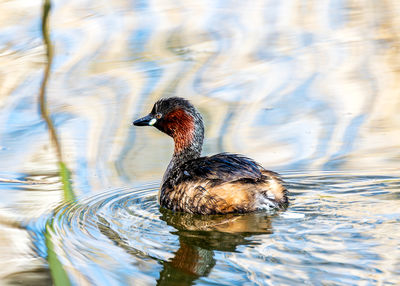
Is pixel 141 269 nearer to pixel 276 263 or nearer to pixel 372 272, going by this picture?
pixel 276 263

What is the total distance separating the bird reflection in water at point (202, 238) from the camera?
4.41m

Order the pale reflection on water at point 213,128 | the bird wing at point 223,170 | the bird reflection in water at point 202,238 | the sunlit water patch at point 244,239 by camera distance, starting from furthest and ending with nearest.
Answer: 1. the bird wing at point 223,170
2. the pale reflection on water at point 213,128
3. the bird reflection in water at point 202,238
4. the sunlit water patch at point 244,239

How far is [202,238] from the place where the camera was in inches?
203

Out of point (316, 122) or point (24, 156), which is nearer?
point (24, 156)

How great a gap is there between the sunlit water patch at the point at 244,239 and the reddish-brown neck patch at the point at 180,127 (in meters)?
0.48

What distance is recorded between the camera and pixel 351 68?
9.32m

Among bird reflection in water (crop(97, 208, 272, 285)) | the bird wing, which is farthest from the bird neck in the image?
bird reflection in water (crop(97, 208, 272, 285))

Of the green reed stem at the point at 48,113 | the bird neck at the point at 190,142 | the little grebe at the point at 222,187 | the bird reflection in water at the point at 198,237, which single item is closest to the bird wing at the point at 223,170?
the little grebe at the point at 222,187

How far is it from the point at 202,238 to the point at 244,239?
30cm

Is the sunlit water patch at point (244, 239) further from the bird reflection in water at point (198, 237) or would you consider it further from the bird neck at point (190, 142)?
the bird neck at point (190, 142)

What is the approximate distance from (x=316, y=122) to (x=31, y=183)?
113 inches

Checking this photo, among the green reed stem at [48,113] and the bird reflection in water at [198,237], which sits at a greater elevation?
the green reed stem at [48,113]

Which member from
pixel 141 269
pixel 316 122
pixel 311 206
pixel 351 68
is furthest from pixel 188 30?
pixel 141 269

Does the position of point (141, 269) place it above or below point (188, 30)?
below
